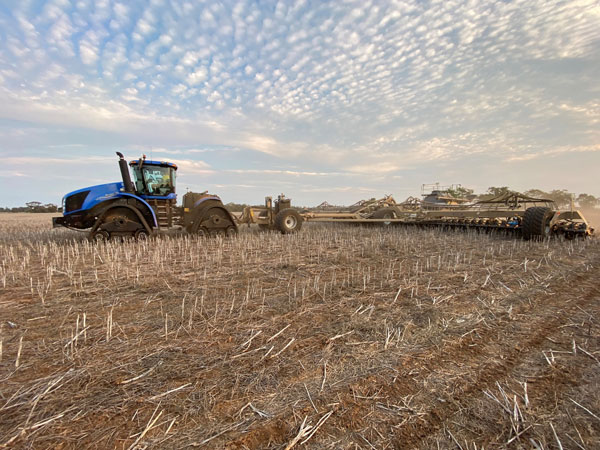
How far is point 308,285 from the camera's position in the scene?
14.4 feet

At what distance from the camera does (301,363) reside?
2.31 m

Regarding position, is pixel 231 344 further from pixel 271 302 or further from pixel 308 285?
pixel 308 285

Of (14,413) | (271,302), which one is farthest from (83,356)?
(271,302)

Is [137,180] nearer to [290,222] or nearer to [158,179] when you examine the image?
[158,179]

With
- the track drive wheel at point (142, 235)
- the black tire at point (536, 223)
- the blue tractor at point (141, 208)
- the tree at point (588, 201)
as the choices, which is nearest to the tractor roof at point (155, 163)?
the blue tractor at point (141, 208)

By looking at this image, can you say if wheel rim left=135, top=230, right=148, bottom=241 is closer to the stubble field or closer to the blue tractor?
the blue tractor

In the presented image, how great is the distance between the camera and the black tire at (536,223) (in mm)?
8602

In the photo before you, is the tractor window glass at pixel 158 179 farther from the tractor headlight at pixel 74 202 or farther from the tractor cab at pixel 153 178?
the tractor headlight at pixel 74 202

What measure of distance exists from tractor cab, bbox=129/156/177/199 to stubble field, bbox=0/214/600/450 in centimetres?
542

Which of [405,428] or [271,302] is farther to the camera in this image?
[271,302]

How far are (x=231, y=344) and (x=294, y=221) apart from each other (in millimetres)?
9687

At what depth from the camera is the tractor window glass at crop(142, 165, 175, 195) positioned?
9.64 m

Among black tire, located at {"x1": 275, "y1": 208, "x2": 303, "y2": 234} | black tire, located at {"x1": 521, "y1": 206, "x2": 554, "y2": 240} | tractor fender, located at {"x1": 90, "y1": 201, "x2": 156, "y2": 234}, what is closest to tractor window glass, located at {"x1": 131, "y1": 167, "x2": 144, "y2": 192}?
tractor fender, located at {"x1": 90, "y1": 201, "x2": 156, "y2": 234}

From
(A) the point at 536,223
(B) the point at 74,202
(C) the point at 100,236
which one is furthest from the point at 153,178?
(A) the point at 536,223
